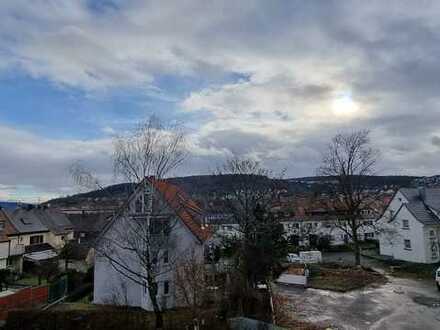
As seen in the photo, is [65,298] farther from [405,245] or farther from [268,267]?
[405,245]

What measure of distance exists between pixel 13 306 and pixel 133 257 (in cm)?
799

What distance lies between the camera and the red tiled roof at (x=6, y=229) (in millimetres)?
45872

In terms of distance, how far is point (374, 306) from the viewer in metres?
22.3

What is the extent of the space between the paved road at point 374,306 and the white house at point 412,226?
33.7 ft

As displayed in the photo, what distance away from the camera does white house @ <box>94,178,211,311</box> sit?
19230 millimetres

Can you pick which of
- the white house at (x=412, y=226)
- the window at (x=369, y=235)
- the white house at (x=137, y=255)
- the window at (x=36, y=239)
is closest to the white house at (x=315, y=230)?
the window at (x=369, y=235)

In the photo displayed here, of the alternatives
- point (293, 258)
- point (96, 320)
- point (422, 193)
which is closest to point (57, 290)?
point (96, 320)

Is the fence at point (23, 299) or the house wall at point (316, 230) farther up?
the house wall at point (316, 230)

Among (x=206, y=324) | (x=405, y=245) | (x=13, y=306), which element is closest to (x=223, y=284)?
(x=206, y=324)

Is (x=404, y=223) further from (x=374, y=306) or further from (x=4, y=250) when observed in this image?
(x=4, y=250)

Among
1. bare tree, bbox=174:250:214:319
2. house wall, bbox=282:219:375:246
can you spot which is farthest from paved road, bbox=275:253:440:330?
house wall, bbox=282:219:375:246

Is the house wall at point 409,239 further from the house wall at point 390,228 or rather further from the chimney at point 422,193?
the chimney at point 422,193

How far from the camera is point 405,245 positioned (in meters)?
41.2

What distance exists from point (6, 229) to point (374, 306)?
43.8 m
